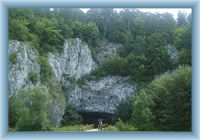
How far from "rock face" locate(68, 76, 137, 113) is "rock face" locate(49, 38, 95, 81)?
66 cm

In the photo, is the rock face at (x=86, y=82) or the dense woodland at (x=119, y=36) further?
the rock face at (x=86, y=82)

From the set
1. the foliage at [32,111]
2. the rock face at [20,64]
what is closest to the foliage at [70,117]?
the rock face at [20,64]

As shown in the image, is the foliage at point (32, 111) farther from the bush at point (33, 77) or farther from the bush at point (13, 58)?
the bush at point (33, 77)

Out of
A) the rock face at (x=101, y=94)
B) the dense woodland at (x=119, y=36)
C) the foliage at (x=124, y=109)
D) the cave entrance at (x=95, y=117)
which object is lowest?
the cave entrance at (x=95, y=117)

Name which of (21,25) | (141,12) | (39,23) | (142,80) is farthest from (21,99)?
(141,12)

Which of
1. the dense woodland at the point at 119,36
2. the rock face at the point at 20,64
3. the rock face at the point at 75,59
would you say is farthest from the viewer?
the rock face at the point at 75,59

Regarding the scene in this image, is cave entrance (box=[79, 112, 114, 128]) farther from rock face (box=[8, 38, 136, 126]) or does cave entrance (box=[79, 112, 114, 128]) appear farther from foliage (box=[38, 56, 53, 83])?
foliage (box=[38, 56, 53, 83])

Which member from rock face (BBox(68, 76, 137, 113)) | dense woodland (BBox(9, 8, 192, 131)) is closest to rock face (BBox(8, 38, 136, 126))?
rock face (BBox(68, 76, 137, 113))

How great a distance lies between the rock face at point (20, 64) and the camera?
41.4ft

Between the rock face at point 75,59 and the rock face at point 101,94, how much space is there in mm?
662

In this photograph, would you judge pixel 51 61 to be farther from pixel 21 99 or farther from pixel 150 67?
pixel 21 99

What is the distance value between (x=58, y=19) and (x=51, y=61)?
1.86 metres

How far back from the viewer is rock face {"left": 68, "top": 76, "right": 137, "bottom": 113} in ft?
52.9

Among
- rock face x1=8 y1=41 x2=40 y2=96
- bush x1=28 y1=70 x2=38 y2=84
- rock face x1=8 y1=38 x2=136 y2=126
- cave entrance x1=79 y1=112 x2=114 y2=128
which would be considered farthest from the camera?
rock face x1=8 y1=38 x2=136 y2=126
